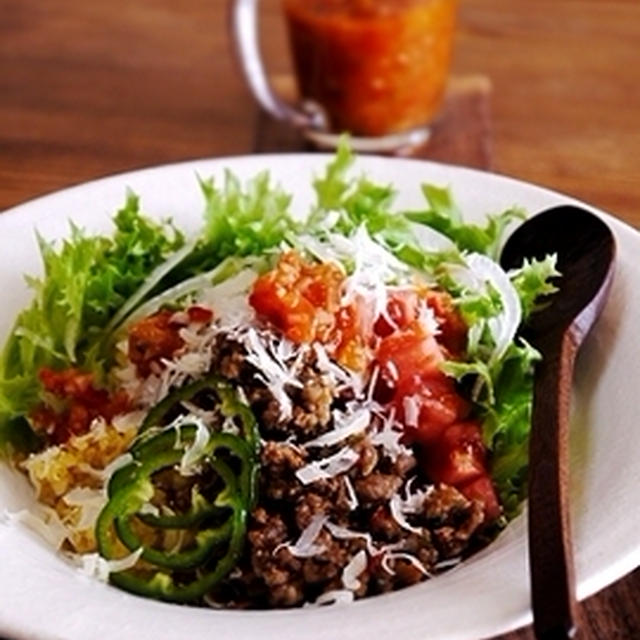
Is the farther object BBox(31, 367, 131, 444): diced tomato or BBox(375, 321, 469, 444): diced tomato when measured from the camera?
BBox(31, 367, 131, 444): diced tomato

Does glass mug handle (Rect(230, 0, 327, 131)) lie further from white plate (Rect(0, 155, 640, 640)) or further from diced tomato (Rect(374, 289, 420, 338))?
diced tomato (Rect(374, 289, 420, 338))

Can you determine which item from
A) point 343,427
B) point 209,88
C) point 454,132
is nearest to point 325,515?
point 343,427

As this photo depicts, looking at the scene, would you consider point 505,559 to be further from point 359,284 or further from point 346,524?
point 359,284

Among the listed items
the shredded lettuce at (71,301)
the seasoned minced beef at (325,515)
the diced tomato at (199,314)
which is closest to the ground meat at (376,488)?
the seasoned minced beef at (325,515)

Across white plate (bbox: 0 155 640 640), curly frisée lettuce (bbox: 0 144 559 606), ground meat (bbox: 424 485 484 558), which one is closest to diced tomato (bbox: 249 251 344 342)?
curly frisée lettuce (bbox: 0 144 559 606)

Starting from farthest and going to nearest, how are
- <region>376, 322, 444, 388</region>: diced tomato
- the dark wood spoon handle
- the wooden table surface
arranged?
the wooden table surface, <region>376, 322, 444, 388</region>: diced tomato, the dark wood spoon handle

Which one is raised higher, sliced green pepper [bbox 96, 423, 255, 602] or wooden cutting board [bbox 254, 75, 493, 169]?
sliced green pepper [bbox 96, 423, 255, 602]
